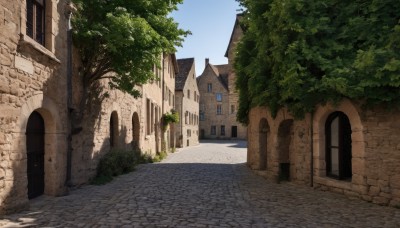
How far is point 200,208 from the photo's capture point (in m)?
6.88

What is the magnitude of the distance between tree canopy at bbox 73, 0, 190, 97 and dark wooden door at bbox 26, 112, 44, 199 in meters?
2.54

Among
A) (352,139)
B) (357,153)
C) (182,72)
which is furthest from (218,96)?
(357,153)

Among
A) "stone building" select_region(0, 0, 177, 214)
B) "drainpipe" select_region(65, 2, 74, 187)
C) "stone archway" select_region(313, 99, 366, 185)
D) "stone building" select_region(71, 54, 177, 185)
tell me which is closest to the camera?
"stone building" select_region(0, 0, 177, 214)

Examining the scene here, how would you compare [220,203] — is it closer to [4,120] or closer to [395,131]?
[395,131]

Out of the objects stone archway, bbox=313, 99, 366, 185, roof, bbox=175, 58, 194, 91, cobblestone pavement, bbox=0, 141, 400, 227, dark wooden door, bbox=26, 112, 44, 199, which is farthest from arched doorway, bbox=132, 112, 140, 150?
roof, bbox=175, 58, 194, 91

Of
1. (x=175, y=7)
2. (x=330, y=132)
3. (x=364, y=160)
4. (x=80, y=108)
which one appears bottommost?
(x=364, y=160)

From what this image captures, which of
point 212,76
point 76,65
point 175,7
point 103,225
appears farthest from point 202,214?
point 212,76

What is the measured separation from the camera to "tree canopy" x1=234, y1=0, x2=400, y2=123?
22.6 feet

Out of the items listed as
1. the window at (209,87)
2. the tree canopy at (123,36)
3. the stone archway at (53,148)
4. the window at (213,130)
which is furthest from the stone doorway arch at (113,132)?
the window at (213,130)

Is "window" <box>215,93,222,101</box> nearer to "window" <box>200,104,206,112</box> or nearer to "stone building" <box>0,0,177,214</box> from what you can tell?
"window" <box>200,104,206,112</box>

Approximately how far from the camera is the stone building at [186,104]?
32069mm

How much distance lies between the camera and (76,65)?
9.27 metres

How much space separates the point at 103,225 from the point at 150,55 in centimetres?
A: 537

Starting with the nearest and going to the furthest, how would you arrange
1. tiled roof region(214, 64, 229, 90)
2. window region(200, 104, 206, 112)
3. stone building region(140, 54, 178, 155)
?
stone building region(140, 54, 178, 155) → tiled roof region(214, 64, 229, 90) → window region(200, 104, 206, 112)
